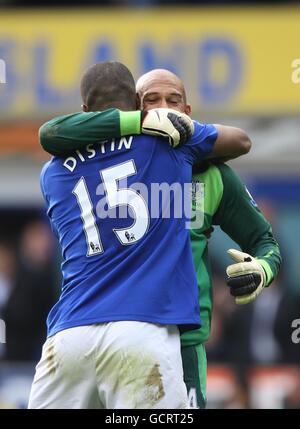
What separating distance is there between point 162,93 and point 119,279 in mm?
1052

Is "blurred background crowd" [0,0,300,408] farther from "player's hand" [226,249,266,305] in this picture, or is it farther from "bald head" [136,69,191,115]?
"player's hand" [226,249,266,305]

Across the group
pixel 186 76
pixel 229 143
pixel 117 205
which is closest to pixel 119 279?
pixel 117 205

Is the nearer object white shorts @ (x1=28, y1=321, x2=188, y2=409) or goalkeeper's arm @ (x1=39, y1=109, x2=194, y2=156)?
white shorts @ (x1=28, y1=321, x2=188, y2=409)

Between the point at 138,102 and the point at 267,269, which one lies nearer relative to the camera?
the point at 267,269

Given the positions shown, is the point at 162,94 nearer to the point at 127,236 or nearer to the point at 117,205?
the point at 117,205

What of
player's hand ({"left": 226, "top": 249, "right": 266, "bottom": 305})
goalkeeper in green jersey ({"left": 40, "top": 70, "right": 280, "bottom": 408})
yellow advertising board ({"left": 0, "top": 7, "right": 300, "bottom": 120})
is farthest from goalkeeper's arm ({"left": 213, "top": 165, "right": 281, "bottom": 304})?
yellow advertising board ({"left": 0, "top": 7, "right": 300, "bottom": 120})

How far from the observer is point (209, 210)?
18.2 ft

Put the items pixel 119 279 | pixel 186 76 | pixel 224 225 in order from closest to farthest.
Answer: pixel 119 279
pixel 224 225
pixel 186 76

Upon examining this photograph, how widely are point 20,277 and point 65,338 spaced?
7.28 meters

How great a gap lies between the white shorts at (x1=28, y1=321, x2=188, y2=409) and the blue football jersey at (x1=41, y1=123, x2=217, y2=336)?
0.19 feet

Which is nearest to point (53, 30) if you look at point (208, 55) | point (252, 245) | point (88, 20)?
point (88, 20)

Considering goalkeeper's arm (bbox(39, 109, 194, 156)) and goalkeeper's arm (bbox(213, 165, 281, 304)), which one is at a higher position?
goalkeeper's arm (bbox(39, 109, 194, 156))

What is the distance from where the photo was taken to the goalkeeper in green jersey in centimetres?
513

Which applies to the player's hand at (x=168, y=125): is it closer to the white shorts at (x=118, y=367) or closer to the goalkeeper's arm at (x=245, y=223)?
the goalkeeper's arm at (x=245, y=223)
